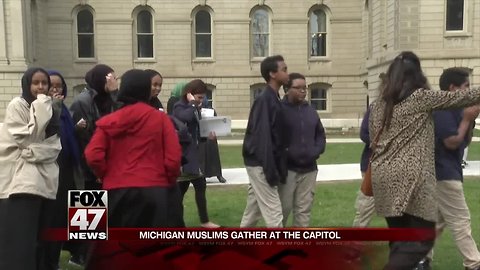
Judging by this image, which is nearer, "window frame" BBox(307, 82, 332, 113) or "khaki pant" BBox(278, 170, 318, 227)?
"khaki pant" BBox(278, 170, 318, 227)

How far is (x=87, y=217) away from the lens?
3896 millimetres

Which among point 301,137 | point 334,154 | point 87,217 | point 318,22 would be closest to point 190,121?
point 301,137

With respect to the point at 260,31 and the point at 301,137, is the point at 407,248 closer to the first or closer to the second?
the point at 301,137

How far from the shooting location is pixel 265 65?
19.9 feet

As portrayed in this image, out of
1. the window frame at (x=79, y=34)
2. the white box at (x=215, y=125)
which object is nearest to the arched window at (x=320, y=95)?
the window frame at (x=79, y=34)

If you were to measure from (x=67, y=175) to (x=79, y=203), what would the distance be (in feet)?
5.96

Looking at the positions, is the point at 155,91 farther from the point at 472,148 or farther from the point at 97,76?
the point at 472,148

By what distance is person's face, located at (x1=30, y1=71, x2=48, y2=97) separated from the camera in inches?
193

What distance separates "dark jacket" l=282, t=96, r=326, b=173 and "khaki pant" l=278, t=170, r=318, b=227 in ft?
0.26

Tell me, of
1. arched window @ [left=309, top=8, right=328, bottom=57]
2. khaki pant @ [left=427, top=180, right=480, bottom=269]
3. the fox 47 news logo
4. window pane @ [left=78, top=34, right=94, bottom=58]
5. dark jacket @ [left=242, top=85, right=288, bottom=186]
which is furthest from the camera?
arched window @ [left=309, top=8, right=328, bottom=57]

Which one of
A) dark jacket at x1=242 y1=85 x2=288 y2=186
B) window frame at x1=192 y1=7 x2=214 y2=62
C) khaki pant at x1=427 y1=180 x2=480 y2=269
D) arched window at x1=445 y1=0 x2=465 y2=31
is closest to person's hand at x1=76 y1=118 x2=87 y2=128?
dark jacket at x1=242 y1=85 x2=288 y2=186

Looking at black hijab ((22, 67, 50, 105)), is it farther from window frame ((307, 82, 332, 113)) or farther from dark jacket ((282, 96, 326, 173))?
window frame ((307, 82, 332, 113))

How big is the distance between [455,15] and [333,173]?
59.0 ft

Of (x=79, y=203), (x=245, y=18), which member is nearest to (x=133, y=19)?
(x=245, y=18)
